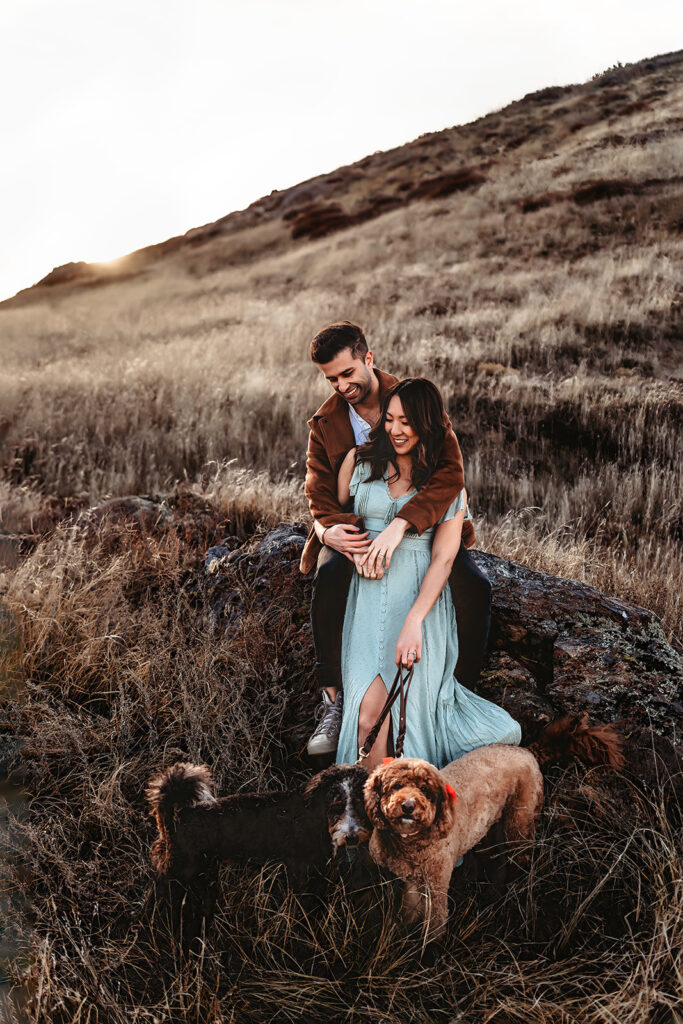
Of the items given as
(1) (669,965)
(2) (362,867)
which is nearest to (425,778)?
(2) (362,867)

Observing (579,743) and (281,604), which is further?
(281,604)

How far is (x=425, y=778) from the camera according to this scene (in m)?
2.12

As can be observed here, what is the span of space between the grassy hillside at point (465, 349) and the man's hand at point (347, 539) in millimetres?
2164

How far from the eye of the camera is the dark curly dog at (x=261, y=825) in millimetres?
2215

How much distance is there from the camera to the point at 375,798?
7.02ft

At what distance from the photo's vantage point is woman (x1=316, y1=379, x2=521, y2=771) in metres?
2.46

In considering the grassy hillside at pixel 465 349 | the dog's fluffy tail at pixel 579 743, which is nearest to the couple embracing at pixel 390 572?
the dog's fluffy tail at pixel 579 743

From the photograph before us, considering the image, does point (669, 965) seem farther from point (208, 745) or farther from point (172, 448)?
point (172, 448)

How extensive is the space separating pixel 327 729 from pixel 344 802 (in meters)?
0.42

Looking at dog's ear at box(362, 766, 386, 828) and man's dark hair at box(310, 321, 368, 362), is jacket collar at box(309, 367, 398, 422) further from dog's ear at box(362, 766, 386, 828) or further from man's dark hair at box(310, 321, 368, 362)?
dog's ear at box(362, 766, 386, 828)

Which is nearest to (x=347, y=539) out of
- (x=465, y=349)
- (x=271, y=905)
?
(x=271, y=905)

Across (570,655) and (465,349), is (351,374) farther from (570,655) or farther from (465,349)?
(465,349)

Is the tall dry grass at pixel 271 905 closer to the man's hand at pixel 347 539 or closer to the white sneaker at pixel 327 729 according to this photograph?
the white sneaker at pixel 327 729

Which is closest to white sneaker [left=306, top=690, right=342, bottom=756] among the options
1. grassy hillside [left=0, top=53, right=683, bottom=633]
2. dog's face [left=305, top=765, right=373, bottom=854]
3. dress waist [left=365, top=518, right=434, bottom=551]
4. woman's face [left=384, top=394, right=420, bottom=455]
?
dog's face [left=305, top=765, right=373, bottom=854]
